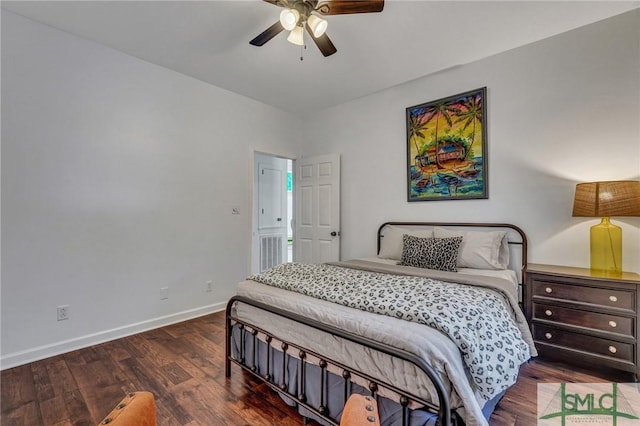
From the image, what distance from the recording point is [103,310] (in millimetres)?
2730

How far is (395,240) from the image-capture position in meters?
3.25

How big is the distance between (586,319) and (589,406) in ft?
1.99

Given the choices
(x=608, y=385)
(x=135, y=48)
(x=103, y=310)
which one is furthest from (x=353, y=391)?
(x=135, y=48)

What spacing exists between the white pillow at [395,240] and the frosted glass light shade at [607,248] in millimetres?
1261

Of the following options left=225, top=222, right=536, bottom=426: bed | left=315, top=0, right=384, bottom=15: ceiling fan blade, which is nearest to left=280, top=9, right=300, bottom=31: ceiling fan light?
left=315, top=0, right=384, bottom=15: ceiling fan blade

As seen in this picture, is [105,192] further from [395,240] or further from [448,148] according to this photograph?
[448,148]

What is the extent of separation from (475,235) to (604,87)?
157cm

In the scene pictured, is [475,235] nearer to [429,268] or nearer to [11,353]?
[429,268]

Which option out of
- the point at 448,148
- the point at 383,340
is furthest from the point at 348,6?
the point at 383,340

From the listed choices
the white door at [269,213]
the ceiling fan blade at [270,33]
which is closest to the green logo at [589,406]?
the ceiling fan blade at [270,33]

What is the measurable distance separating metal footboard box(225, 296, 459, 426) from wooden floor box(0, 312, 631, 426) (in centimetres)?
14

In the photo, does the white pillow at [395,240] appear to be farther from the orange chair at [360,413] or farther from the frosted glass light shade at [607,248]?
the orange chair at [360,413]

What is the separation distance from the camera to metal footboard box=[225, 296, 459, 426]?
3.74ft

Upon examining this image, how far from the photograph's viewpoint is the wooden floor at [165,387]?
1.70 metres
